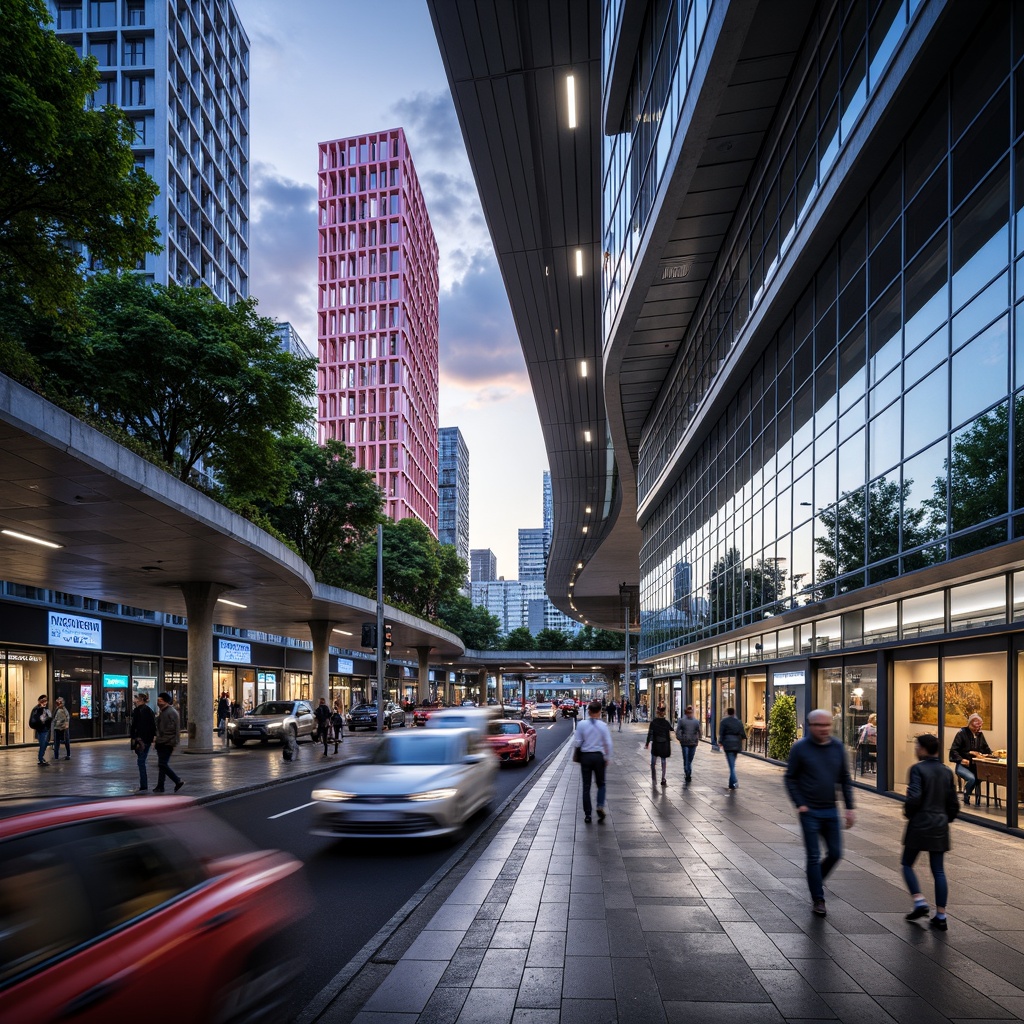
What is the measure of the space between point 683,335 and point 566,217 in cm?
582

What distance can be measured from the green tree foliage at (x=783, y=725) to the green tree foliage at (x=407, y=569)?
128 feet

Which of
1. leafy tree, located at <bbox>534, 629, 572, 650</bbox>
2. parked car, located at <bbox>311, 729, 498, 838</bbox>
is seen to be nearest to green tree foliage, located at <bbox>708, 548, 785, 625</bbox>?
parked car, located at <bbox>311, 729, 498, 838</bbox>

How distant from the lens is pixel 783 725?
21203mm

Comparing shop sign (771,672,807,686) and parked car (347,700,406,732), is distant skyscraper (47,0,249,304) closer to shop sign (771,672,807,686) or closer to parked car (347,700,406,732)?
parked car (347,700,406,732)

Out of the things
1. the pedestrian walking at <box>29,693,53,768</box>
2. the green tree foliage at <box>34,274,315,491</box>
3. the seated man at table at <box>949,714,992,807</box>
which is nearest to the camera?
the seated man at table at <box>949,714,992,807</box>

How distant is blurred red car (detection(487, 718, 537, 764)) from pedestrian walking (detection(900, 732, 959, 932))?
1544 centimetres

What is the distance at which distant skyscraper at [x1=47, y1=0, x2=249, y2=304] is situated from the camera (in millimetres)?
53406

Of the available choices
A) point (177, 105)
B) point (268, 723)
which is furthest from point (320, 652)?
point (177, 105)

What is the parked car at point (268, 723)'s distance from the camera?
29.3 meters

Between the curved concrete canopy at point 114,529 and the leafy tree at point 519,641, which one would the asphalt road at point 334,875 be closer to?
the curved concrete canopy at point 114,529

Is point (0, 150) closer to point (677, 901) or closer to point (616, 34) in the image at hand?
point (677, 901)

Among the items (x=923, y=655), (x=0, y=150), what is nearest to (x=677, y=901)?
(x=923, y=655)

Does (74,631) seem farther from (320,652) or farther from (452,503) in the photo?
(452,503)

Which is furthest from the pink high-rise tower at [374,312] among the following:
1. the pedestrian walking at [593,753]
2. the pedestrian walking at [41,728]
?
the pedestrian walking at [593,753]
